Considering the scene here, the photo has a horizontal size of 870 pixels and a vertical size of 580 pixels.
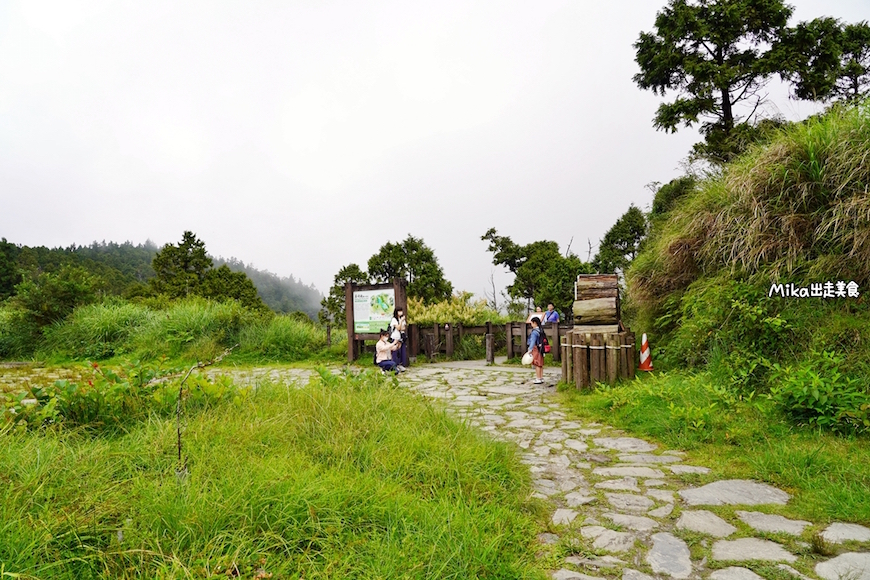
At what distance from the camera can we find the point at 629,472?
3.77 metres

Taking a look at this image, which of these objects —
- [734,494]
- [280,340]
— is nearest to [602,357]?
[734,494]

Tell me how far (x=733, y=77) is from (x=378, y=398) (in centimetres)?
1379

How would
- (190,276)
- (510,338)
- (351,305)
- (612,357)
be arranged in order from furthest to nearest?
(190,276), (351,305), (510,338), (612,357)

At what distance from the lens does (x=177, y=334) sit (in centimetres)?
1346

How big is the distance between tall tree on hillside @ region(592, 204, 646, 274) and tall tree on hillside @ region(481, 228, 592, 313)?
1.50 metres

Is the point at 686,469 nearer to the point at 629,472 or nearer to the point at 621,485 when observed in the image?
the point at 629,472

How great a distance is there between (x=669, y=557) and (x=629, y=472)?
131cm

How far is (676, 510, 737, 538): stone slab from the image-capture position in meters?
2.74

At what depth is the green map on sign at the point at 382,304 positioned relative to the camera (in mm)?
11773

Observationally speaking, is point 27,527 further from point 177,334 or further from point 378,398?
point 177,334

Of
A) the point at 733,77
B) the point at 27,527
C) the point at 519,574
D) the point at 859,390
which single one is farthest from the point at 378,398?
the point at 733,77

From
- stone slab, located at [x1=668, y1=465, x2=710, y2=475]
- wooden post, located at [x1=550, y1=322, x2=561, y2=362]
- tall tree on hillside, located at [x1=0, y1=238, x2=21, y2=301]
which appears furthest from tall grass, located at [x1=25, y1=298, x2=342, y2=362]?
tall tree on hillside, located at [x1=0, y1=238, x2=21, y2=301]

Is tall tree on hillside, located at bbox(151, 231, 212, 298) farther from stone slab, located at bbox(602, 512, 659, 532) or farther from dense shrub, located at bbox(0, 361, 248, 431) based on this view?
stone slab, located at bbox(602, 512, 659, 532)

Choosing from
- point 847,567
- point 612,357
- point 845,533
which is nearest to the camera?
point 847,567
